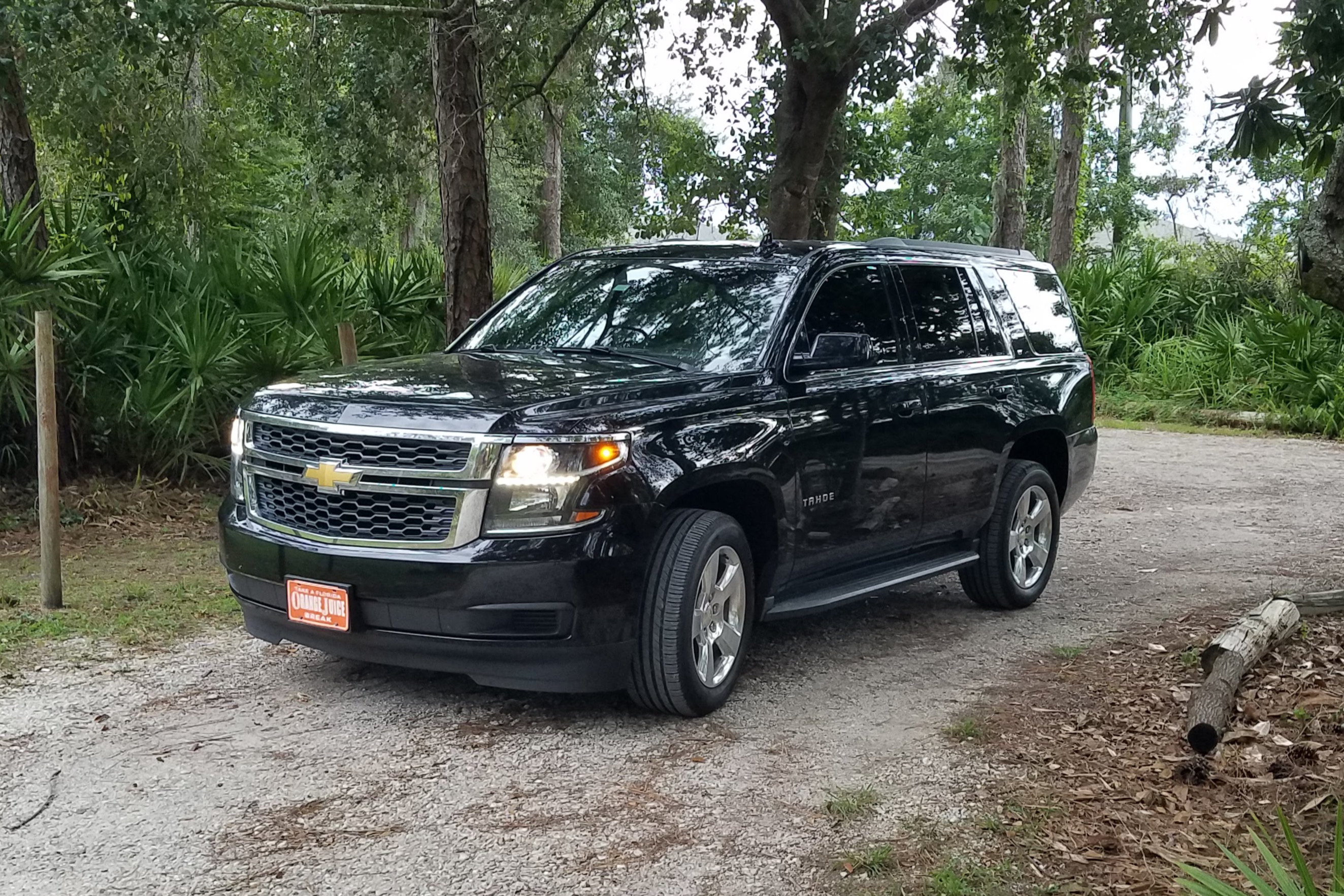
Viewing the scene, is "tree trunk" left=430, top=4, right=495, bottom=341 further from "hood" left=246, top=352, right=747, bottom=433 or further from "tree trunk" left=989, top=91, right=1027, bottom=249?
"tree trunk" left=989, top=91, right=1027, bottom=249

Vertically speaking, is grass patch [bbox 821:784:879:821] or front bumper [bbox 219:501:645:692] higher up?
front bumper [bbox 219:501:645:692]

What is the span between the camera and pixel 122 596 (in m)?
7.78

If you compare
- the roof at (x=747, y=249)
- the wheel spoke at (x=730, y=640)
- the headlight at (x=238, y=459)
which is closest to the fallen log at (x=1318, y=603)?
the roof at (x=747, y=249)

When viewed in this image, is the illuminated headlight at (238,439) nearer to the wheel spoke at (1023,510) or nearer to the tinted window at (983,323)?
the tinted window at (983,323)

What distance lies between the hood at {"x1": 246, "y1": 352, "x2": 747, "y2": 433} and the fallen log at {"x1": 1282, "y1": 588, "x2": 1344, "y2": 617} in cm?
343

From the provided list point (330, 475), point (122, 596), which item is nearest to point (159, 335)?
point (122, 596)

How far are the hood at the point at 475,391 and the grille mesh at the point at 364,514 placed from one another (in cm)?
29

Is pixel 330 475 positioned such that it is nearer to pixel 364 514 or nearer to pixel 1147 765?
pixel 364 514

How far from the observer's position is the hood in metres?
5.02

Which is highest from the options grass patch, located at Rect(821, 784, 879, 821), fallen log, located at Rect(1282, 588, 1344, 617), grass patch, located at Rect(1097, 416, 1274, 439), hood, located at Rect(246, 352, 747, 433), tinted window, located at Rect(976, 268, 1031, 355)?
tinted window, located at Rect(976, 268, 1031, 355)

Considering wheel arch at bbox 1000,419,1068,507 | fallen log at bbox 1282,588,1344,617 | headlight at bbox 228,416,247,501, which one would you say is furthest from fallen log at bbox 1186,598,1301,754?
headlight at bbox 228,416,247,501

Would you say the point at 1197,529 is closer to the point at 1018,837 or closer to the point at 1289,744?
the point at 1289,744

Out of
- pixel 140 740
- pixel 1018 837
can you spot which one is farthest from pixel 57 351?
A: pixel 1018 837

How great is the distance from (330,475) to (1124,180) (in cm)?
5413
